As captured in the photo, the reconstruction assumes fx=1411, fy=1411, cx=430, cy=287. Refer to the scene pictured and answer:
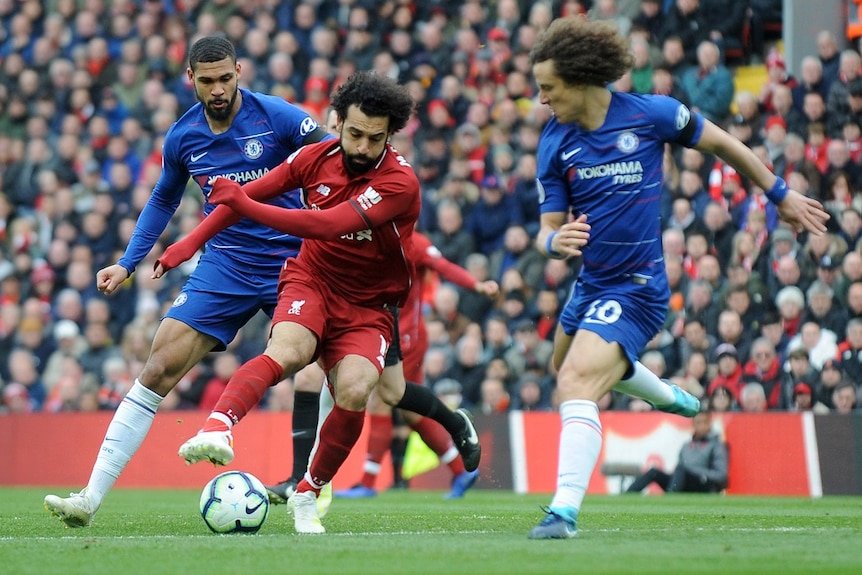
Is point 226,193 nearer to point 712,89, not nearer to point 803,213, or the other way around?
point 803,213

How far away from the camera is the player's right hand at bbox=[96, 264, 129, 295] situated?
294 inches

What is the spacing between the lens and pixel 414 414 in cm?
1127

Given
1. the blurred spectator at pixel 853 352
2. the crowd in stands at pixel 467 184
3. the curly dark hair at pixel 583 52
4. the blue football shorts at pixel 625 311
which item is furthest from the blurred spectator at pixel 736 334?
the curly dark hair at pixel 583 52

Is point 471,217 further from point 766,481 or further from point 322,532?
point 322,532

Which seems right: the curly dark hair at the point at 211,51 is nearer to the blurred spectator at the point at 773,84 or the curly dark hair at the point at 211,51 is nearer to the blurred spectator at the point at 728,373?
the blurred spectator at the point at 728,373

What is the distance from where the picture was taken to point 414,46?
57.0 feet

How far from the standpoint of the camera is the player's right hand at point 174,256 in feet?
22.0

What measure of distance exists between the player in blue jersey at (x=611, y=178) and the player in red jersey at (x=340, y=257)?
0.76 meters

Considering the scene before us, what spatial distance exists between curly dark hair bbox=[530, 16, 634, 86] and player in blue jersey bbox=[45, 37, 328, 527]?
1623 mm

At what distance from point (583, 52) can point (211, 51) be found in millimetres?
2138

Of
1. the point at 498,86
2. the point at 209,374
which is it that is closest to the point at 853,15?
the point at 498,86

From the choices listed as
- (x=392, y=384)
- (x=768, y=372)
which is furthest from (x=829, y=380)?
(x=392, y=384)

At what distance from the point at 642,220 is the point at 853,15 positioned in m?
9.36

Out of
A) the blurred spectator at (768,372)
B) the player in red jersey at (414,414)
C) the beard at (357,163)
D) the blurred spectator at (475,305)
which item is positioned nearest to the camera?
the beard at (357,163)
